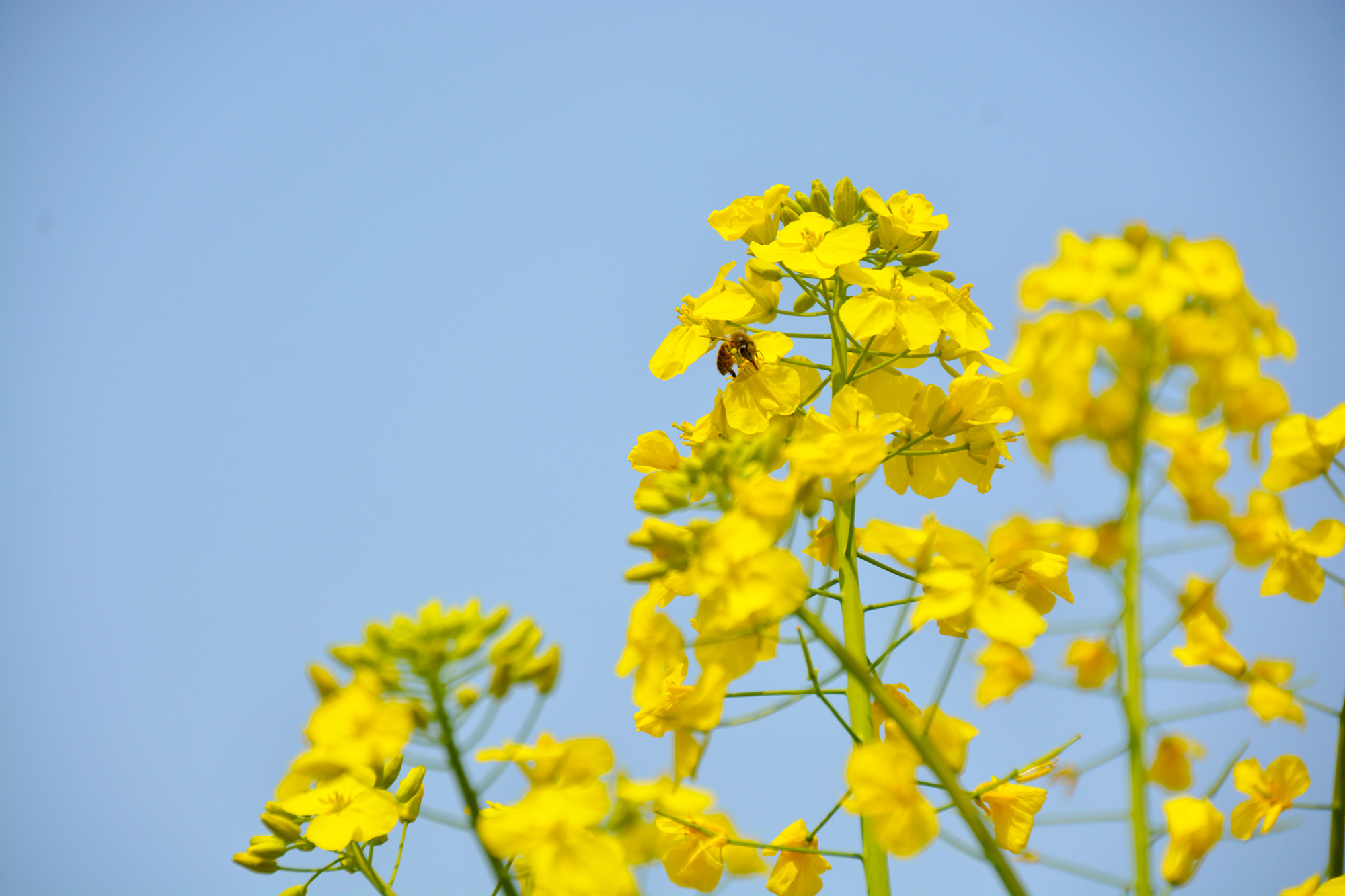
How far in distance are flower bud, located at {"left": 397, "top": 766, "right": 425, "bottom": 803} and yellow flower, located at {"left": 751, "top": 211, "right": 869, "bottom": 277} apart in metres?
0.85

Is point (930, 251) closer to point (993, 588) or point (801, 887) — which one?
point (993, 588)

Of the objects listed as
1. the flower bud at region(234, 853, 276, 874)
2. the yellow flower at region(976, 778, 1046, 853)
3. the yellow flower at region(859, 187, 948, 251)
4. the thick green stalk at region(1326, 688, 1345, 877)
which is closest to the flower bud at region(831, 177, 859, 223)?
the yellow flower at region(859, 187, 948, 251)

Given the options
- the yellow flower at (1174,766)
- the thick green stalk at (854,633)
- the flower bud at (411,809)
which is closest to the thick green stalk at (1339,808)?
the yellow flower at (1174,766)

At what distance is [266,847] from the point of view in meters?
1.20

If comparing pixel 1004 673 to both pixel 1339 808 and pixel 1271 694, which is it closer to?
pixel 1271 694

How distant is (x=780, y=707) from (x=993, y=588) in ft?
1.15

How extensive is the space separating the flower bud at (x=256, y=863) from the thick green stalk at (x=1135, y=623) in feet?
3.15

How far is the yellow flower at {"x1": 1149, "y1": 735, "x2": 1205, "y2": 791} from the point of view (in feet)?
2.76

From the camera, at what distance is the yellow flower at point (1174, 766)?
0.84m

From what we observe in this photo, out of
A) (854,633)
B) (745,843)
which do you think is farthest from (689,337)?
(745,843)

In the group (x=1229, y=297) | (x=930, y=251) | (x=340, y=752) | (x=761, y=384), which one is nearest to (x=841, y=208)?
(x=930, y=251)

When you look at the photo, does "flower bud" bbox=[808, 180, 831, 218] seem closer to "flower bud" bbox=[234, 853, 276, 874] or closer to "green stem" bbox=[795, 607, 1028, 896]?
"green stem" bbox=[795, 607, 1028, 896]

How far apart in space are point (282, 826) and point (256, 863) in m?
0.06

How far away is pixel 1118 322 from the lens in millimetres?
844
